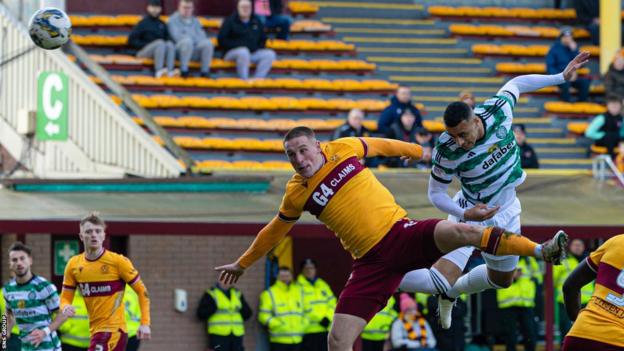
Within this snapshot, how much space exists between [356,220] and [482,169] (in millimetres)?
1055

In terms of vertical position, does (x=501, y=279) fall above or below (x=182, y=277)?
above

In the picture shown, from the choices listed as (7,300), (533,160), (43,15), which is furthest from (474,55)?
(7,300)

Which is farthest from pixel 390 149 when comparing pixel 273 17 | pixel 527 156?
pixel 273 17

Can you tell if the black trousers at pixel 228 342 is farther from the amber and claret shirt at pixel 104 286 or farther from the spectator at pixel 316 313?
the amber and claret shirt at pixel 104 286

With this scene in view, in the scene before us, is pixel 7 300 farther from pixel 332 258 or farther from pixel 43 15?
pixel 332 258

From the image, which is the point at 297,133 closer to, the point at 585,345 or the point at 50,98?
the point at 585,345

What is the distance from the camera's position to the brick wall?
762 inches

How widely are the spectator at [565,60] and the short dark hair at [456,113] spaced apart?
12833mm

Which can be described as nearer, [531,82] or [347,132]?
[531,82]

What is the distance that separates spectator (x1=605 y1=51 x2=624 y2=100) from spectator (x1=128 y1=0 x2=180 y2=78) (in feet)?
21.7

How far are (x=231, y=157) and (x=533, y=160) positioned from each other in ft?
13.4

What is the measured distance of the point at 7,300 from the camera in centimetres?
1483

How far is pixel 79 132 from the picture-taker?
20.5 metres

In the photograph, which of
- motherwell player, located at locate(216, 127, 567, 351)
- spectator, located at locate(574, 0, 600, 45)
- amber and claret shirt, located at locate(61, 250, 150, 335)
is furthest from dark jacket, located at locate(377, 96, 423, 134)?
motherwell player, located at locate(216, 127, 567, 351)
